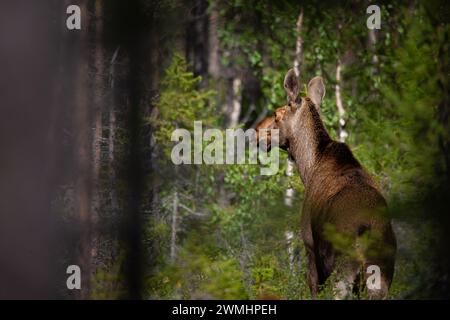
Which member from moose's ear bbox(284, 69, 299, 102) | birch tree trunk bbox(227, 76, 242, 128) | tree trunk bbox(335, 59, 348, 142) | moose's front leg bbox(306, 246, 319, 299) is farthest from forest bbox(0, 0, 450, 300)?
birch tree trunk bbox(227, 76, 242, 128)

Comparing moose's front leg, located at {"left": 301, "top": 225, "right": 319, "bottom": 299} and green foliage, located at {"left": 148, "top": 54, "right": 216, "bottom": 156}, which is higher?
green foliage, located at {"left": 148, "top": 54, "right": 216, "bottom": 156}

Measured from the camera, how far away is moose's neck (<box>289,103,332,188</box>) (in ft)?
29.9

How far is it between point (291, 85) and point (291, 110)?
1.21ft

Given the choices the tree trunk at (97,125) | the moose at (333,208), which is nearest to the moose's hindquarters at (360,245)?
the moose at (333,208)

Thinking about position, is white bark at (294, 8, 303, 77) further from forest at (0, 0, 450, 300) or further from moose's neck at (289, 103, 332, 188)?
moose's neck at (289, 103, 332, 188)


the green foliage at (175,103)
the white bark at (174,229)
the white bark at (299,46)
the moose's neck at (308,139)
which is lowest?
the white bark at (174,229)

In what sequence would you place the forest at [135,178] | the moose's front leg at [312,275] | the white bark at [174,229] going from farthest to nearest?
the white bark at [174,229], the moose's front leg at [312,275], the forest at [135,178]

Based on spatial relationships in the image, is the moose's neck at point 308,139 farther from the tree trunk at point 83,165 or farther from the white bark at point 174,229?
the tree trunk at point 83,165

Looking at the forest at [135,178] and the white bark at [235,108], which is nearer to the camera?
the forest at [135,178]

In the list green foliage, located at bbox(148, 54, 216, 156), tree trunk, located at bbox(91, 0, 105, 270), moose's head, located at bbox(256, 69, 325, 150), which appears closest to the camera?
tree trunk, located at bbox(91, 0, 105, 270)

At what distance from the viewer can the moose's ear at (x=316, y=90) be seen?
31.8 feet

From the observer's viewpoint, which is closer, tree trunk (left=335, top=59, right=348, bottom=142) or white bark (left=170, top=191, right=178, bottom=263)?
white bark (left=170, top=191, right=178, bottom=263)
